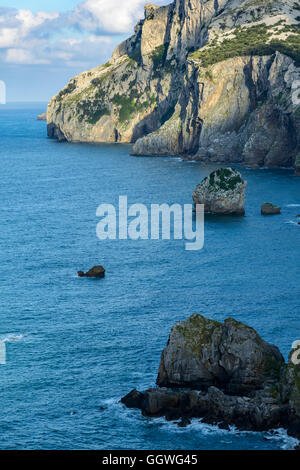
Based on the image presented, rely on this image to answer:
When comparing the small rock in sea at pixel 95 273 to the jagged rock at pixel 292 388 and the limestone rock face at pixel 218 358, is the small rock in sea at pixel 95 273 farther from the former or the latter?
the jagged rock at pixel 292 388

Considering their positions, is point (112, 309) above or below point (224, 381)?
above

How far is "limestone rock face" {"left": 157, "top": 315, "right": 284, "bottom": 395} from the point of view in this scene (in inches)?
2778

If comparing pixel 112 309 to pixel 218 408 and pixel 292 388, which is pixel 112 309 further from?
pixel 292 388

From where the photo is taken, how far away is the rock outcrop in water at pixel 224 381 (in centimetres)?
6512

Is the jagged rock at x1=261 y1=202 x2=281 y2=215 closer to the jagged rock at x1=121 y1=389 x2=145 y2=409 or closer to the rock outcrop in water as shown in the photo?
the rock outcrop in water

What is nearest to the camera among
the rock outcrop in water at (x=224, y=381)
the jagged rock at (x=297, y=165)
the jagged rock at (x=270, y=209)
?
the rock outcrop in water at (x=224, y=381)

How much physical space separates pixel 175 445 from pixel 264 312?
3368 centimetres

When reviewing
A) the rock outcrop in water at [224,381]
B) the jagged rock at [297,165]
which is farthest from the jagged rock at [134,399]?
the jagged rock at [297,165]

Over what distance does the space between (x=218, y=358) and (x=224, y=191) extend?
82184 mm

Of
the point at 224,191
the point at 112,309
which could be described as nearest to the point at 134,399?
the point at 112,309

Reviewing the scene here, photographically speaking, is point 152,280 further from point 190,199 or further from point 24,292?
point 190,199

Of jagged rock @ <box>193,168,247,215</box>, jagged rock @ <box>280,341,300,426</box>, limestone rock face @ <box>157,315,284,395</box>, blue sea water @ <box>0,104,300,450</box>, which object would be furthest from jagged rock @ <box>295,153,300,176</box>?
jagged rock @ <box>280,341,300,426</box>

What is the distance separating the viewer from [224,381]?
71.9 m
